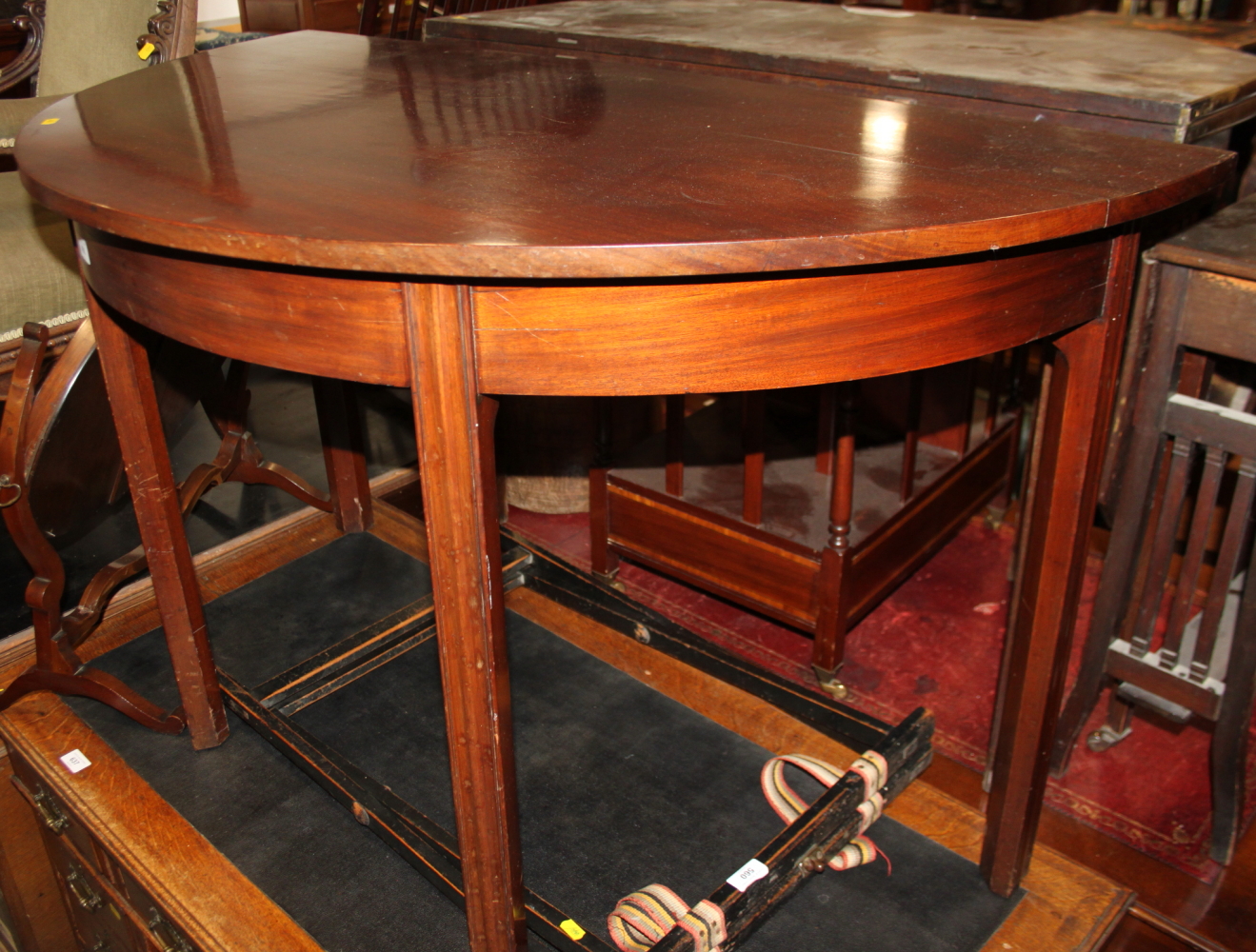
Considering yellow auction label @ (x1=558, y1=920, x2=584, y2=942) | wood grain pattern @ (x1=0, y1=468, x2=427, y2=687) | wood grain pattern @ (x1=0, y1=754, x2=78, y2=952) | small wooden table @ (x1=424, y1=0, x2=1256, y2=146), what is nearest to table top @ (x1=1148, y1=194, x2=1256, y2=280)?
small wooden table @ (x1=424, y1=0, x2=1256, y2=146)

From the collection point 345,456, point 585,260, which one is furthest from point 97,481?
point 585,260

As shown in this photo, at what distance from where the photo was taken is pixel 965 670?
193 cm

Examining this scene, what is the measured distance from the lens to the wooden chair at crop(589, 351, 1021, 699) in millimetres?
1813

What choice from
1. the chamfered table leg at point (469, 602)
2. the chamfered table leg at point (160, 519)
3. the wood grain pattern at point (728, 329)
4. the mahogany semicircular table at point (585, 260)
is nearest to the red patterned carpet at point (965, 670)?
the mahogany semicircular table at point (585, 260)

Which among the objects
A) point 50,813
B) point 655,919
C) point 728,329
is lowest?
point 50,813

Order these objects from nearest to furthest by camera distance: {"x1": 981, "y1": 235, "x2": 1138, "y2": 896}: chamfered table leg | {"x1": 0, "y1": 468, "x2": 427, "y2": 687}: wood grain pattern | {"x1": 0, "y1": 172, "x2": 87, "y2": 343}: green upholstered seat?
1. {"x1": 981, "y1": 235, "x2": 1138, "y2": 896}: chamfered table leg
2. {"x1": 0, "y1": 172, "x2": 87, "y2": 343}: green upholstered seat
3. {"x1": 0, "y1": 468, "x2": 427, "y2": 687}: wood grain pattern

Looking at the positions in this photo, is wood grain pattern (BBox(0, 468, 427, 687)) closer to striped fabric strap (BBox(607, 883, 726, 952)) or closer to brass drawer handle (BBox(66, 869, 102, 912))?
brass drawer handle (BBox(66, 869, 102, 912))

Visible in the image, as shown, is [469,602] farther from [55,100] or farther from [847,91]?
[55,100]

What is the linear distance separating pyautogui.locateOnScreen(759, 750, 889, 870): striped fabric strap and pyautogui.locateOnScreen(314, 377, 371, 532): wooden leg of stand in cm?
95

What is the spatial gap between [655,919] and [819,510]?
1.03 m

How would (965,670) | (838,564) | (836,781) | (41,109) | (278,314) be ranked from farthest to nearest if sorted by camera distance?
(965,670), (838,564), (41,109), (836,781), (278,314)

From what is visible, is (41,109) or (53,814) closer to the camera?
(53,814)

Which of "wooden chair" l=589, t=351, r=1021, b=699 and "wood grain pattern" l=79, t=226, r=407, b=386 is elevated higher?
"wood grain pattern" l=79, t=226, r=407, b=386

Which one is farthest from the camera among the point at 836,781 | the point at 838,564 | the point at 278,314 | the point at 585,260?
the point at 838,564
